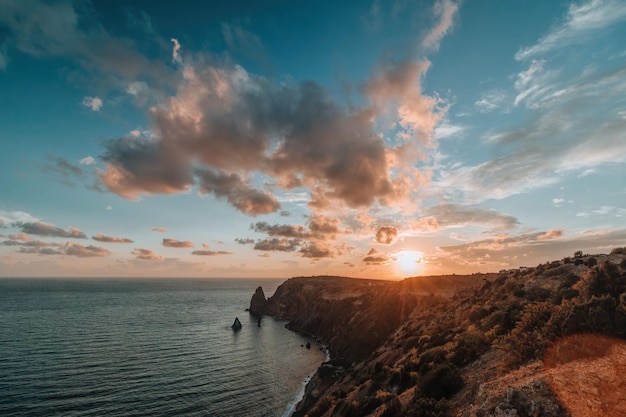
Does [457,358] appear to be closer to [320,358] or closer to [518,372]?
[518,372]

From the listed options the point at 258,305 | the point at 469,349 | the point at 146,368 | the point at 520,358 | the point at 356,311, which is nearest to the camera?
the point at 520,358

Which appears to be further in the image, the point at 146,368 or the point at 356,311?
the point at 356,311

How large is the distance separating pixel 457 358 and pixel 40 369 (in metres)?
71.4

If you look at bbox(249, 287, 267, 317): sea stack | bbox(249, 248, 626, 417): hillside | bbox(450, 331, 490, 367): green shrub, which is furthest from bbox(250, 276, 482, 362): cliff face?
bbox(450, 331, 490, 367): green shrub

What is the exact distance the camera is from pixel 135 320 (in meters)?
113

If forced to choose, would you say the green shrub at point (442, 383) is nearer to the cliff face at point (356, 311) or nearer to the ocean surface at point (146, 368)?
the ocean surface at point (146, 368)

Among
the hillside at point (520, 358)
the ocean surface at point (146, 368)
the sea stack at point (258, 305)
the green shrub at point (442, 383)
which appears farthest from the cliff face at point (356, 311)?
the green shrub at point (442, 383)

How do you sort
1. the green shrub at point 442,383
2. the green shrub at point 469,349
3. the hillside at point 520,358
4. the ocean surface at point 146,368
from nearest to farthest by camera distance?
the hillside at point 520,358 < the green shrub at point 442,383 < the green shrub at point 469,349 < the ocean surface at point 146,368

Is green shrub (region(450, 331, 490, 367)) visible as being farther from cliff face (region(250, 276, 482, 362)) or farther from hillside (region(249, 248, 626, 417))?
cliff face (region(250, 276, 482, 362))

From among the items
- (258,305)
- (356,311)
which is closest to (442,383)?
(356,311)

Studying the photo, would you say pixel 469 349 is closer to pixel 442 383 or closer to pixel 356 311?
pixel 442 383

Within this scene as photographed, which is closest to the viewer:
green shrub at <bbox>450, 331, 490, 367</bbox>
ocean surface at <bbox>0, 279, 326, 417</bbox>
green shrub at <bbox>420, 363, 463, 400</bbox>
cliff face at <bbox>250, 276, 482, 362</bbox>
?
green shrub at <bbox>420, 363, 463, 400</bbox>

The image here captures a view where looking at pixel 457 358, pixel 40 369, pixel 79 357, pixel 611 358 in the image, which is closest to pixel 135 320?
pixel 79 357

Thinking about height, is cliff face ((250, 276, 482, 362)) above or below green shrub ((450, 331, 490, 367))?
below
